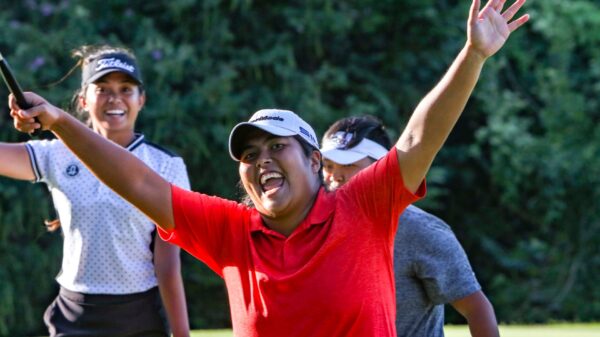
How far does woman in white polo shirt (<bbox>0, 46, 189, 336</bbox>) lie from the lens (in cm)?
448

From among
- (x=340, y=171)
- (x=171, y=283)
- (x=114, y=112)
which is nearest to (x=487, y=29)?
(x=340, y=171)

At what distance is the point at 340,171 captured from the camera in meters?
4.43

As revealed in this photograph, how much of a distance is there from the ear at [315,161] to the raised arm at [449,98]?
14.4 inches

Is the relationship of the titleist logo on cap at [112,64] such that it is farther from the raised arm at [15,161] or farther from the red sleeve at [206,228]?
the red sleeve at [206,228]

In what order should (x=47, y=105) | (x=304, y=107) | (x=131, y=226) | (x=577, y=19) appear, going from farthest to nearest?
→ (x=577, y=19) → (x=304, y=107) → (x=131, y=226) → (x=47, y=105)

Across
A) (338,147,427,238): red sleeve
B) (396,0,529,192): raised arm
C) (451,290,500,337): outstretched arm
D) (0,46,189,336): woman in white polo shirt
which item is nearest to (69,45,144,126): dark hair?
(0,46,189,336): woman in white polo shirt

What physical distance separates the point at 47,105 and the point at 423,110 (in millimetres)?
1001

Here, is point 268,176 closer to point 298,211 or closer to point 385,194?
point 298,211

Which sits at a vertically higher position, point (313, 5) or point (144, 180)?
point (313, 5)

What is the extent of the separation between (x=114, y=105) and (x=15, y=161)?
466 mm

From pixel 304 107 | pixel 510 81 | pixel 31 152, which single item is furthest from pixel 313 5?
pixel 31 152

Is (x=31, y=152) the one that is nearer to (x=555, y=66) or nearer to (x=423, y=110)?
(x=423, y=110)

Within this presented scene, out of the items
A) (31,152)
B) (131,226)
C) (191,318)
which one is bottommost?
(191,318)

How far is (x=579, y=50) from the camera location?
1373 centimetres
